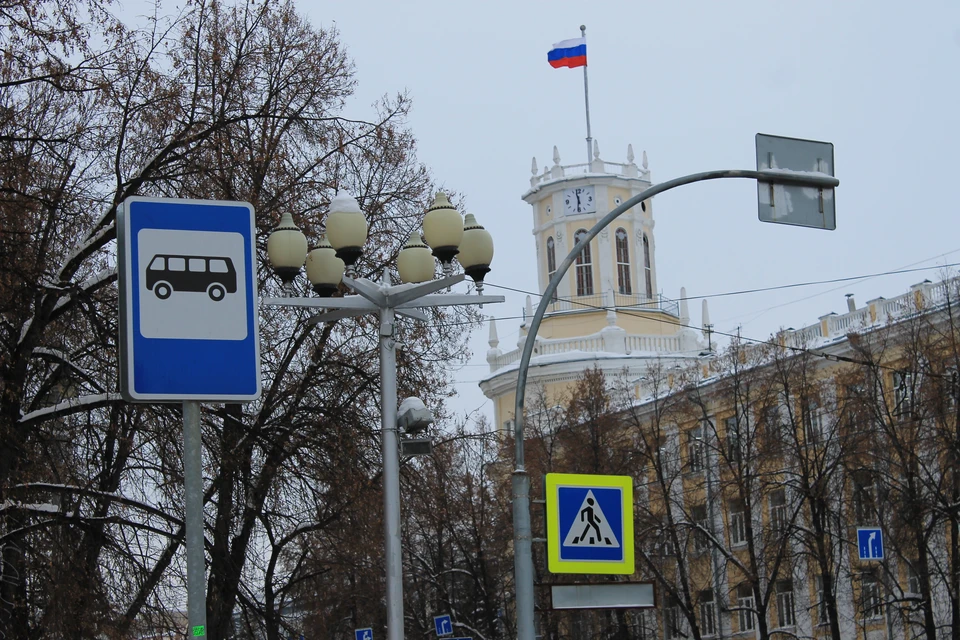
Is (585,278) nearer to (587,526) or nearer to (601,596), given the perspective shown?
(587,526)

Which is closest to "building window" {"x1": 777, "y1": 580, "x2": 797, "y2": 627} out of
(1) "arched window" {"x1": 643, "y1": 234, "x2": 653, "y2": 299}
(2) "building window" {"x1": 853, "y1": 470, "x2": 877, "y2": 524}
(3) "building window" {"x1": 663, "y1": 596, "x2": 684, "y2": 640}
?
(3) "building window" {"x1": 663, "y1": 596, "x2": 684, "y2": 640}

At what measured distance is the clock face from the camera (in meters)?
71.0

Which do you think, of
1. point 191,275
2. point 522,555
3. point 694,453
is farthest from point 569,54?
point 191,275

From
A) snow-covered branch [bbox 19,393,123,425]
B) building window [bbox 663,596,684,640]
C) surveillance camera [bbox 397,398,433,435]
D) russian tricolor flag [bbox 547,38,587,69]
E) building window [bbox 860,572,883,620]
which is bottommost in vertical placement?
building window [bbox 663,596,684,640]

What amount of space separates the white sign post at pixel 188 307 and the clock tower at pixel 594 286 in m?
62.8

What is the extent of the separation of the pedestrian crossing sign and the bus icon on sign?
854 cm

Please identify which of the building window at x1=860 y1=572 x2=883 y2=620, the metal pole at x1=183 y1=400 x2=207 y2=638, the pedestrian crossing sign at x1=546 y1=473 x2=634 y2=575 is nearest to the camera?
the metal pole at x1=183 y1=400 x2=207 y2=638

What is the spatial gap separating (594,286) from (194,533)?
6690cm

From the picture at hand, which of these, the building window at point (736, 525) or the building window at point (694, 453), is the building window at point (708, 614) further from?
the building window at point (694, 453)

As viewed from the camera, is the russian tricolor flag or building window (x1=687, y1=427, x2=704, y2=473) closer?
building window (x1=687, y1=427, x2=704, y2=473)

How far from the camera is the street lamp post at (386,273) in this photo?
1271 cm

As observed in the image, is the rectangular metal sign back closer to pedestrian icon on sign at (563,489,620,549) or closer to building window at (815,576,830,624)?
pedestrian icon on sign at (563,489,620,549)

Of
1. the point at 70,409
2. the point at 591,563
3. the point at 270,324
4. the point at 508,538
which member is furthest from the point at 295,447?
the point at 508,538

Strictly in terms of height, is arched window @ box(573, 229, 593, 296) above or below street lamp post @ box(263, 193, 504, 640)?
above
